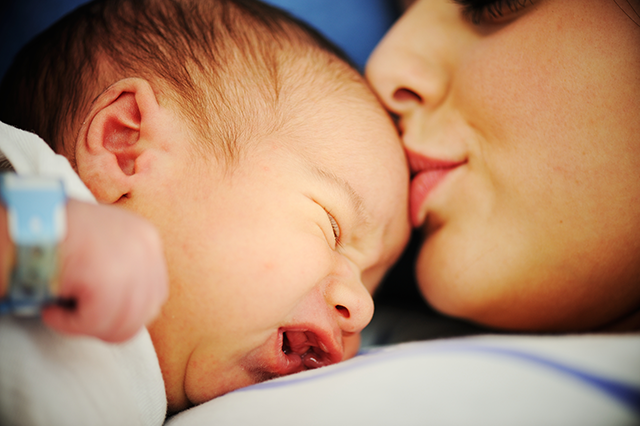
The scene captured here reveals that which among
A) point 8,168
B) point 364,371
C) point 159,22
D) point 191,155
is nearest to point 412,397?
point 364,371

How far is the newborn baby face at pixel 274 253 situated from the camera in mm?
612

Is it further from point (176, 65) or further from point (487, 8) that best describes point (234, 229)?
point (487, 8)

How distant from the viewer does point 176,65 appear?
0.71 m

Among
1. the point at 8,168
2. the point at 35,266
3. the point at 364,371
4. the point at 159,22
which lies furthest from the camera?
the point at 159,22

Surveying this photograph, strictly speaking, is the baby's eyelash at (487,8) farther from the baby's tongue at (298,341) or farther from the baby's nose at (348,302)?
the baby's tongue at (298,341)

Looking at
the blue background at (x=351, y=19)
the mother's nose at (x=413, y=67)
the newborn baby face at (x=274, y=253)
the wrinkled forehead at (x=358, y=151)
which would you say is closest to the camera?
the newborn baby face at (x=274, y=253)

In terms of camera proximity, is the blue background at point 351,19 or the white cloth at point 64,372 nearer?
the white cloth at point 64,372

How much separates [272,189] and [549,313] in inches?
24.5

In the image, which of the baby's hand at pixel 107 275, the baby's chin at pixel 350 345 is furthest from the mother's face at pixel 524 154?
the baby's hand at pixel 107 275

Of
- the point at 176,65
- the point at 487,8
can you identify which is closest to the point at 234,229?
Answer: the point at 176,65

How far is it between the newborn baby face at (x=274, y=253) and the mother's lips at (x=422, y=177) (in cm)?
Result: 13

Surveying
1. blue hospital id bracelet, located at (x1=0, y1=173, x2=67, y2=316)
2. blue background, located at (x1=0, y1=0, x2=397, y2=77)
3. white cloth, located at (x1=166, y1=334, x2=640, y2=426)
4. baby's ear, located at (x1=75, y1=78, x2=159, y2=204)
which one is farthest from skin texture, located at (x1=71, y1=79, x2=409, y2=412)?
blue background, located at (x1=0, y1=0, x2=397, y2=77)

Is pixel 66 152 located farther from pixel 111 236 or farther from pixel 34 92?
pixel 111 236

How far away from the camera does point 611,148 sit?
2.14 ft
